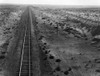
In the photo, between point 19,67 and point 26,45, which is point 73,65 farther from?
point 26,45

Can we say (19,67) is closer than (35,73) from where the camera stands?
No

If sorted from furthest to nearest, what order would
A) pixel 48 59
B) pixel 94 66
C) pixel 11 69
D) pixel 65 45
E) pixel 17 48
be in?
pixel 65 45 → pixel 17 48 → pixel 48 59 → pixel 94 66 → pixel 11 69

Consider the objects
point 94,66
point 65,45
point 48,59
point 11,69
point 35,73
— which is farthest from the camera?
point 65,45

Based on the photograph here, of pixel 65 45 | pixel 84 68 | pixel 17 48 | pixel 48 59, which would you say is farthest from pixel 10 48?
pixel 84 68

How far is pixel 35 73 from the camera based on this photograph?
1547 cm

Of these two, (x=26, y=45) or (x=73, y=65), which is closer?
(x=73, y=65)

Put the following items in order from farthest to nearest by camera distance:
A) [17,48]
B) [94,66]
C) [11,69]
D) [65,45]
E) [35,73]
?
[65,45]
[17,48]
[94,66]
[11,69]
[35,73]

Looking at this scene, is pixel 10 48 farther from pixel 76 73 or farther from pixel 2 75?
pixel 76 73

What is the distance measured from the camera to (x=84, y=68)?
57.6ft

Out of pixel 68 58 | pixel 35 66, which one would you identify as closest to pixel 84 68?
pixel 68 58

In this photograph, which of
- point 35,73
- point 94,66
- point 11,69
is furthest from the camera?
point 94,66

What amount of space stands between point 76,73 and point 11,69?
626 cm

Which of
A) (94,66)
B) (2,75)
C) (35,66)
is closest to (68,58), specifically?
(94,66)

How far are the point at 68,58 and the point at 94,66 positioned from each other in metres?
3.44
